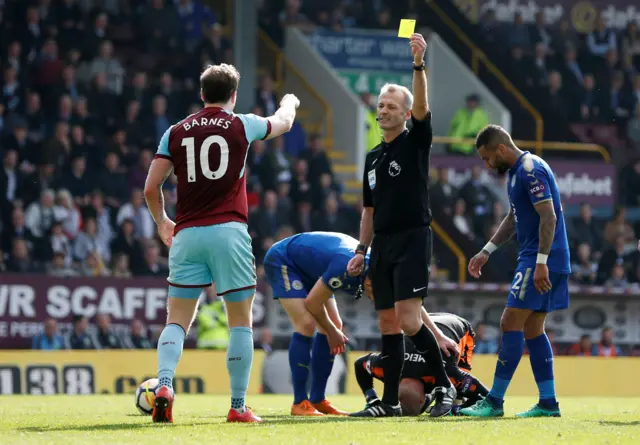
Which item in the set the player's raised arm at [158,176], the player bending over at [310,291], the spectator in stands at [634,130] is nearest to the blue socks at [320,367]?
the player bending over at [310,291]

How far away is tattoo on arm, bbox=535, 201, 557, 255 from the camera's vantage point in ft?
29.8

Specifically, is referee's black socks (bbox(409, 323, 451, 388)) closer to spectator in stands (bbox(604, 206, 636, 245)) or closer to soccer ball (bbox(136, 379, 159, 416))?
soccer ball (bbox(136, 379, 159, 416))

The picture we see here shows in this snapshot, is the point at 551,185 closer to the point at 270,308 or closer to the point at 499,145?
the point at 499,145

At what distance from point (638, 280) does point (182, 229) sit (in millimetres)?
16362

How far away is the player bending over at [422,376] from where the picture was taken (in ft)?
32.0

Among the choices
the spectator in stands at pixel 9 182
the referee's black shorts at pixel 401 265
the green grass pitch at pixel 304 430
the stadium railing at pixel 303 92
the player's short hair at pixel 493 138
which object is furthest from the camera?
the stadium railing at pixel 303 92

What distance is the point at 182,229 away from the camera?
27.1 ft

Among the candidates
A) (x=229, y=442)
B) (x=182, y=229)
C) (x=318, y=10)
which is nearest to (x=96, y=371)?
(x=182, y=229)

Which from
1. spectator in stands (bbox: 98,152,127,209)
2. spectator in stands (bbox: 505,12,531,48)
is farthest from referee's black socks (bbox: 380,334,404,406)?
spectator in stands (bbox: 505,12,531,48)

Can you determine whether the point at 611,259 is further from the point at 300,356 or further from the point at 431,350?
the point at 431,350

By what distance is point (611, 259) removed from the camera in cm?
2325

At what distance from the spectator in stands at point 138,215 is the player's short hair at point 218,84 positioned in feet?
38.3

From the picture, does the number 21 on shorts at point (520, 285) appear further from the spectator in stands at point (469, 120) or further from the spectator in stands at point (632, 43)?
the spectator in stands at point (632, 43)

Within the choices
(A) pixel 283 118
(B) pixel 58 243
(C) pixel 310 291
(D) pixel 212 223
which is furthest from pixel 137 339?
(D) pixel 212 223
